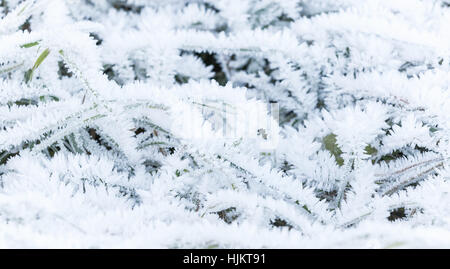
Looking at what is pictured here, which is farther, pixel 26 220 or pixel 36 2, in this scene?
pixel 36 2

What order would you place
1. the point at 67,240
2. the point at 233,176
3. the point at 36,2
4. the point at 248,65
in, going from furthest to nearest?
the point at 248,65
the point at 36,2
the point at 233,176
the point at 67,240

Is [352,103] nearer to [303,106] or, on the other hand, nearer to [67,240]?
[303,106]

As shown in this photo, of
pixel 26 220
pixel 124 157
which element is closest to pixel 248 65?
pixel 124 157

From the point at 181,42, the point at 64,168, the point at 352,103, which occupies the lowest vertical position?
the point at 64,168

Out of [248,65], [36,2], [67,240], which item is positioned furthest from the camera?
[248,65]

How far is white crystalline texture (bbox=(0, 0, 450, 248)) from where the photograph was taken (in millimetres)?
454

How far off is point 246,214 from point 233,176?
0.05 m

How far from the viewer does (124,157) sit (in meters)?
0.63

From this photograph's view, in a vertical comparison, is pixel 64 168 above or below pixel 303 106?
below

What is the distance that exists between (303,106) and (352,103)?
0.08m

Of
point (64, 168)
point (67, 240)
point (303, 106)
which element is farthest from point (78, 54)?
point (303, 106)

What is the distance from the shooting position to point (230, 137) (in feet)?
1.76

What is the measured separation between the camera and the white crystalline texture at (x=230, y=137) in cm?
45

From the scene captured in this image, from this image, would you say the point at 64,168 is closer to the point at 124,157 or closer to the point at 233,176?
the point at 124,157
